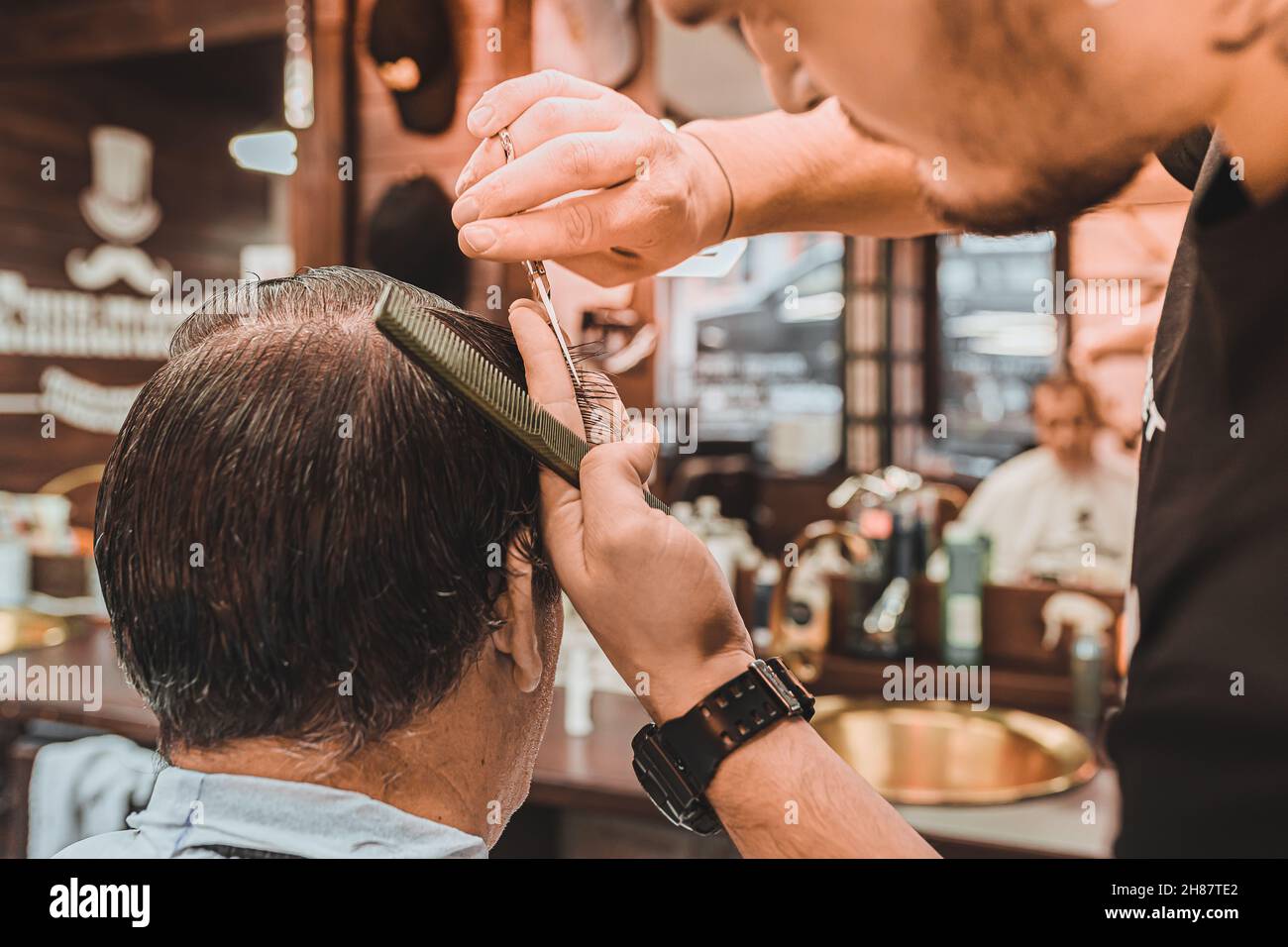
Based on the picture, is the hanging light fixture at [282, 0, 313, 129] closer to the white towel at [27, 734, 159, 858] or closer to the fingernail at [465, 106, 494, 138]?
the white towel at [27, 734, 159, 858]

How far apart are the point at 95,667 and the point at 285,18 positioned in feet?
8.19

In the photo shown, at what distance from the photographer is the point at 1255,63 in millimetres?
827

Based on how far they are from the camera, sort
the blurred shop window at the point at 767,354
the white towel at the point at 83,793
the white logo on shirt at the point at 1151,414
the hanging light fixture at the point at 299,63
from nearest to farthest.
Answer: the white logo on shirt at the point at 1151,414 → the white towel at the point at 83,793 → the hanging light fixture at the point at 299,63 → the blurred shop window at the point at 767,354

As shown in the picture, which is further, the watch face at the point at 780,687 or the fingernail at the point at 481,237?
the fingernail at the point at 481,237

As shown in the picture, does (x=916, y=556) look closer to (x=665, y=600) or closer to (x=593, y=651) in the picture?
(x=593, y=651)

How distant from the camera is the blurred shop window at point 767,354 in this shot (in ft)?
23.4

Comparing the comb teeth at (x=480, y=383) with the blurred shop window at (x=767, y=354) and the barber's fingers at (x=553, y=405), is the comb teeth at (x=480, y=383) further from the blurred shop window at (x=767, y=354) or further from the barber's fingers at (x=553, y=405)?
the blurred shop window at (x=767, y=354)

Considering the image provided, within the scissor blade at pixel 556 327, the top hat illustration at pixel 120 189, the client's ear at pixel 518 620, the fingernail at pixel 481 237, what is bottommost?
the client's ear at pixel 518 620

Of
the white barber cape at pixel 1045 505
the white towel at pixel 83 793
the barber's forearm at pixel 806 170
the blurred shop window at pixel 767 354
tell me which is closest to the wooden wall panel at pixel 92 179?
the blurred shop window at pixel 767 354

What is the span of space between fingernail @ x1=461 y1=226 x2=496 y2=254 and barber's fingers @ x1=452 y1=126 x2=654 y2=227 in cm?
3

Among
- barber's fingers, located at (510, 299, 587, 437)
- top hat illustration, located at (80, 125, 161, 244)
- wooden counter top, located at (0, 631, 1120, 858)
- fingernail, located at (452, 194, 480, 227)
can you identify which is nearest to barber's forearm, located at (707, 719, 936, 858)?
barber's fingers, located at (510, 299, 587, 437)

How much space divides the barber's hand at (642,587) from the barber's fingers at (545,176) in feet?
0.83

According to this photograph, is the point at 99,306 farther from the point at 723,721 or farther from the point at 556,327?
the point at 723,721
